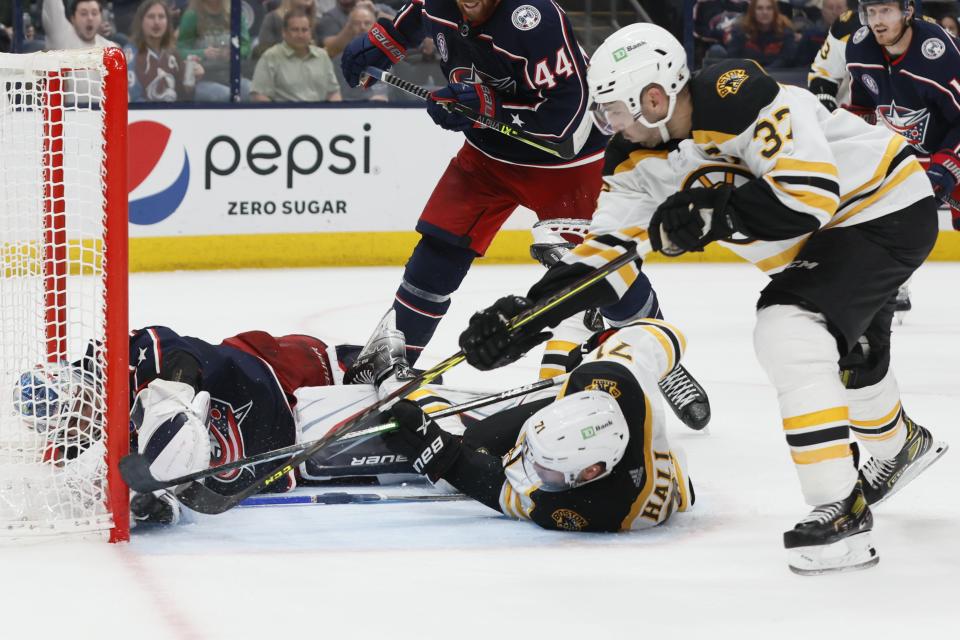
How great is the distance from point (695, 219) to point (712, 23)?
5201mm

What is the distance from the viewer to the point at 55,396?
9.23 ft

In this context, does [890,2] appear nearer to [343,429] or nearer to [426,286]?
[426,286]

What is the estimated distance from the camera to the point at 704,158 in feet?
8.72

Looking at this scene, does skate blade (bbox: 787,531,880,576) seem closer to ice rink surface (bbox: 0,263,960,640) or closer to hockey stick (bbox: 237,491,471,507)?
ice rink surface (bbox: 0,263,960,640)

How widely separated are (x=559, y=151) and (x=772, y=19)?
13.3 feet

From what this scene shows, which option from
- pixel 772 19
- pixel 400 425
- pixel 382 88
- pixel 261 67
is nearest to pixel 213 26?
pixel 261 67

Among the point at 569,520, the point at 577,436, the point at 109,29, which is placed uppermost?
the point at 109,29

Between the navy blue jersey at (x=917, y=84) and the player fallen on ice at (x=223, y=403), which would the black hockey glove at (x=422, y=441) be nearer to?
the player fallen on ice at (x=223, y=403)

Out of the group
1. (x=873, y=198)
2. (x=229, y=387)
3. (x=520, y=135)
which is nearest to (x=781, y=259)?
(x=873, y=198)

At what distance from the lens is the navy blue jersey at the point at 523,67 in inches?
147

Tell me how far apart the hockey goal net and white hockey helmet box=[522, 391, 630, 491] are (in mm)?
761

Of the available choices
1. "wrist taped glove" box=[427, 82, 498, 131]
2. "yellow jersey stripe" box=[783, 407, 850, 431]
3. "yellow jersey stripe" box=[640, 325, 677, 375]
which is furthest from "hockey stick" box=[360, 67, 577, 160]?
"yellow jersey stripe" box=[783, 407, 850, 431]

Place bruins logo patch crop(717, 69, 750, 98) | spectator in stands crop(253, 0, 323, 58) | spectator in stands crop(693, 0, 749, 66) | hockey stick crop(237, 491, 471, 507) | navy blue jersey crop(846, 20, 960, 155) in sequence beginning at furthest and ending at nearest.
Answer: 1. spectator in stands crop(693, 0, 749, 66)
2. spectator in stands crop(253, 0, 323, 58)
3. navy blue jersey crop(846, 20, 960, 155)
4. hockey stick crop(237, 491, 471, 507)
5. bruins logo patch crop(717, 69, 750, 98)

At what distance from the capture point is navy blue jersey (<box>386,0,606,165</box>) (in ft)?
12.3
